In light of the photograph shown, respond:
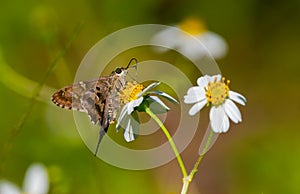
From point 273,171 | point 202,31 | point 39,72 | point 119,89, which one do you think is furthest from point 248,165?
point 119,89

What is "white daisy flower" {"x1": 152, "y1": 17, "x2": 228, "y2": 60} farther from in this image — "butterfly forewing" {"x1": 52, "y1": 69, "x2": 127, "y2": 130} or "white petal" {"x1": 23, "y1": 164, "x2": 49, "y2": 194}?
"butterfly forewing" {"x1": 52, "y1": 69, "x2": 127, "y2": 130}

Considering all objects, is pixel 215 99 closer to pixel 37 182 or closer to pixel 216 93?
pixel 216 93

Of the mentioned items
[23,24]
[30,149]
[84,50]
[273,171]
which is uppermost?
[23,24]

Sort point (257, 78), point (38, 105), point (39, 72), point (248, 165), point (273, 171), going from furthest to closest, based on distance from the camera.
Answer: point (257, 78) < point (39, 72) < point (38, 105) < point (248, 165) < point (273, 171)

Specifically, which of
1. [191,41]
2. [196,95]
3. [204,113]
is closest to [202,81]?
[196,95]

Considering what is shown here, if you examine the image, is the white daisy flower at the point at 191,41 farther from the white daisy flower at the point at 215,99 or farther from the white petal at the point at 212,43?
the white daisy flower at the point at 215,99

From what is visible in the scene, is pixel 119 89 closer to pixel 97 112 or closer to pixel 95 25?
pixel 97 112
